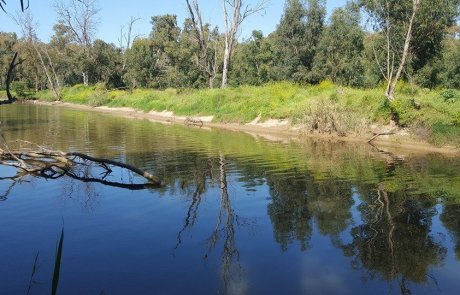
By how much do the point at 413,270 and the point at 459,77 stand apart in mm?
31628

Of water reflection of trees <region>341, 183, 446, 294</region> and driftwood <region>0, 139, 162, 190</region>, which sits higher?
driftwood <region>0, 139, 162, 190</region>

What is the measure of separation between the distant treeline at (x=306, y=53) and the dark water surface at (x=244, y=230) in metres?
13.8

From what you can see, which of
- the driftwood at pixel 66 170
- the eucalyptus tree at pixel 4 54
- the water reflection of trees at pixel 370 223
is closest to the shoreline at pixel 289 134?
the water reflection of trees at pixel 370 223

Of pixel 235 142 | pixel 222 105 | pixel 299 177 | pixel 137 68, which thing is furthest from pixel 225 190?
pixel 137 68

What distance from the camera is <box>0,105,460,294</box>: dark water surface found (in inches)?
252

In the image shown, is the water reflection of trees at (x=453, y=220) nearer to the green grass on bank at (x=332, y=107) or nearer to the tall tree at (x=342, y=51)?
the green grass on bank at (x=332, y=107)

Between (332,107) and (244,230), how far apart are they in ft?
49.4

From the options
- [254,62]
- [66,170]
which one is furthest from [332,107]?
[254,62]

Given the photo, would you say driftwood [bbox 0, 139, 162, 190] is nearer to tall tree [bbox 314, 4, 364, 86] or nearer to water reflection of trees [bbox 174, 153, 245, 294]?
water reflection of trees [bbox 174, 153, 245, 294]

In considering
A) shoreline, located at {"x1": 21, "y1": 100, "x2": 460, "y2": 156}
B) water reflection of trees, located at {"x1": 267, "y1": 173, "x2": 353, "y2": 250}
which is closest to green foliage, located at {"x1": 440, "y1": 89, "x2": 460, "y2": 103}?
shoreline, located at {"x1": 21, "y1": 100, "x2": 460, "y2": 156}

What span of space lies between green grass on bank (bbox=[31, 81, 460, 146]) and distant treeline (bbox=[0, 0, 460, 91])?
313 cm

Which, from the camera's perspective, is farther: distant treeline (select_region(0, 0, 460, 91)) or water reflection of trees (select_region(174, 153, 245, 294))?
distant treeline (select_region(0, 0, 460, 91))

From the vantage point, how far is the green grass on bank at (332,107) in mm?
19250

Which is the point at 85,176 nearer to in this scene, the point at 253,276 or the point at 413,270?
the point at 253,276
